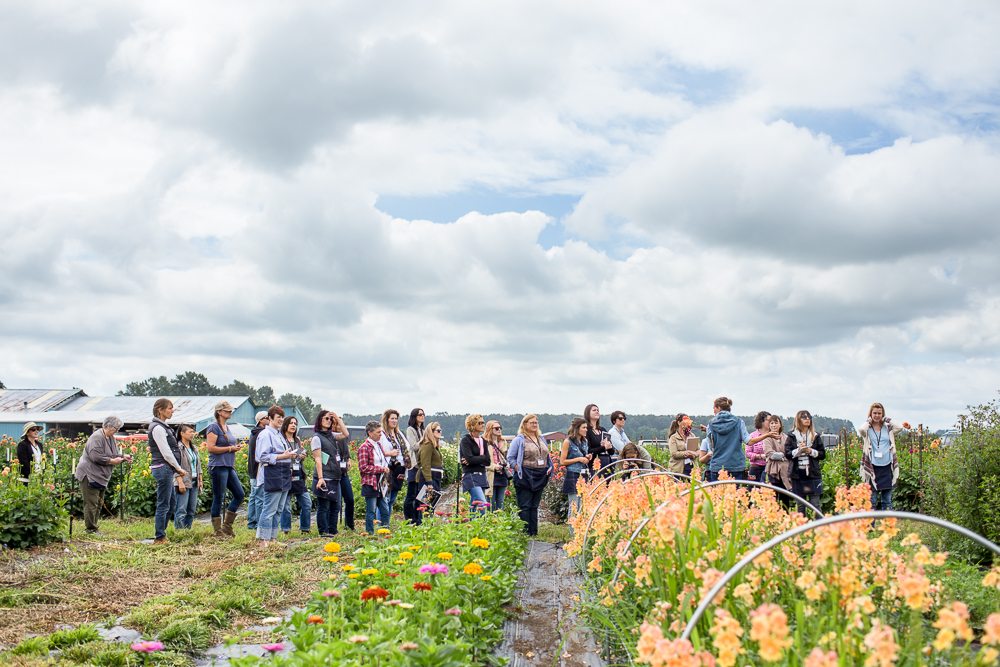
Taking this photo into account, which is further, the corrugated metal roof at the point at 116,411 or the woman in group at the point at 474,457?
the corrugated metal roof at the point at 116,411

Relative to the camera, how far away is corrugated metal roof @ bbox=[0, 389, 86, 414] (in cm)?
4691

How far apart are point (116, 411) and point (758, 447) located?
1542 inches

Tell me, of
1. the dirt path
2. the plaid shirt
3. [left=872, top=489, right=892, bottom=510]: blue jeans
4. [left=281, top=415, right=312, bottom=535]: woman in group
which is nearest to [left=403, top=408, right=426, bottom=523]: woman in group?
the plaid shirt

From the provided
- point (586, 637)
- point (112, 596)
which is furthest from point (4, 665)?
point (586, 637)

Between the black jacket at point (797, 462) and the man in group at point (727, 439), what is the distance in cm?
79

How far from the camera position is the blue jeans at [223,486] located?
12.0 metres

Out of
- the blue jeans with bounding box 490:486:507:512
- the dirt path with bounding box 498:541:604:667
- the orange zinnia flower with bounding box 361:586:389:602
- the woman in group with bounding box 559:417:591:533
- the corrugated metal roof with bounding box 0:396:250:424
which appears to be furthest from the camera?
the corrugated metal roof with bounding box 0:396:250:424

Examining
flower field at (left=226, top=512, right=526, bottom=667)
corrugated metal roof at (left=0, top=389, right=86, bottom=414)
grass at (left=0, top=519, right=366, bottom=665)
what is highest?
corrugated metal roof at (left=0, top=389, right=86, bottom=414)

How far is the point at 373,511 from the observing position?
11797 millimetres

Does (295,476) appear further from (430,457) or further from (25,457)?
(25,457)

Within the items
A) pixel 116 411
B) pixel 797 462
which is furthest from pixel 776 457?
pixel 116 411

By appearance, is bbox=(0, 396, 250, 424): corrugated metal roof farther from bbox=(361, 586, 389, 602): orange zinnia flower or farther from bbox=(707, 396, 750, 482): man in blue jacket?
bbox=(361, 586, 389, 602): orange zinnia flower

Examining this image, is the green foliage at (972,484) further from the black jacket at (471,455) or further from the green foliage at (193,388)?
the green foliage at (193,388)

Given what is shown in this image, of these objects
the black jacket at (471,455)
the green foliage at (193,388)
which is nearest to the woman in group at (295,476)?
the black jacket at (471,455)
